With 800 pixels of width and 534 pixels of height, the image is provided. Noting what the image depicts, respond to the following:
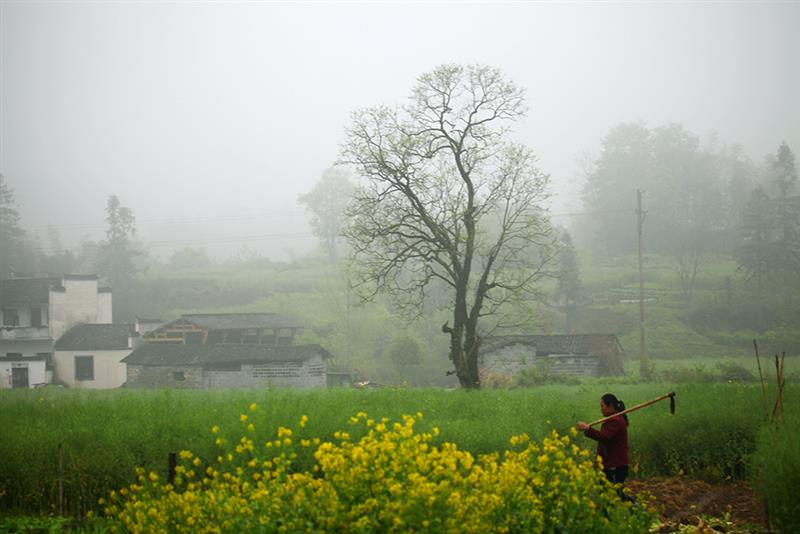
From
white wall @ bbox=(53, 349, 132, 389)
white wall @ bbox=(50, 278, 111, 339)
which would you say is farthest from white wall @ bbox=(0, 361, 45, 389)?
white wall @ bbox=(50, 278, 111, 339)

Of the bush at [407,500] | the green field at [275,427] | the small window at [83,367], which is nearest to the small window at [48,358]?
the small window at [83,367]

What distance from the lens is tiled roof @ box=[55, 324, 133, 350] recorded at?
174 ft

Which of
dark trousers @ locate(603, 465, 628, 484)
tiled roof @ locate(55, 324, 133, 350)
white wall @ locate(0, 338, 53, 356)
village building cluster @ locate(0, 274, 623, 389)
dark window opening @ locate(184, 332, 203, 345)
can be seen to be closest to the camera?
dark trousers @ locate(603, 465, 628, 484)

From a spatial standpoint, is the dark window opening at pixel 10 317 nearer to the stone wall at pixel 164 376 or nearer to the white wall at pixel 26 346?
the white wall at pixel 26 346

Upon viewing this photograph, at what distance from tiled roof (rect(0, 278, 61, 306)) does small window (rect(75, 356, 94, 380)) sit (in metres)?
5.91

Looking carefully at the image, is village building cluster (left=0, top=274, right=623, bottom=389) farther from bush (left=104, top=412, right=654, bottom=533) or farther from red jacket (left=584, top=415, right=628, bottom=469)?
bush (left=104, top=412, right=654, bottom=533)

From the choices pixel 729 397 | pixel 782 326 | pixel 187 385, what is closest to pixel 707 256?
pixel 782 326

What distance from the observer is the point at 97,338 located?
53.8m

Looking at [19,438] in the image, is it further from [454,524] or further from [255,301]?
[255,301]

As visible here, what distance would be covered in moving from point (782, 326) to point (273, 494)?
62.5 meters

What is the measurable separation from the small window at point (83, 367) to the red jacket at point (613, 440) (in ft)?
161

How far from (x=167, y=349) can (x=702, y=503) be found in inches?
1626

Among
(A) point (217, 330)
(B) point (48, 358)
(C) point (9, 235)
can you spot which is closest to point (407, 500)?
(A) point (217, 330)

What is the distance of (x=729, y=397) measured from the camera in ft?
63.4
